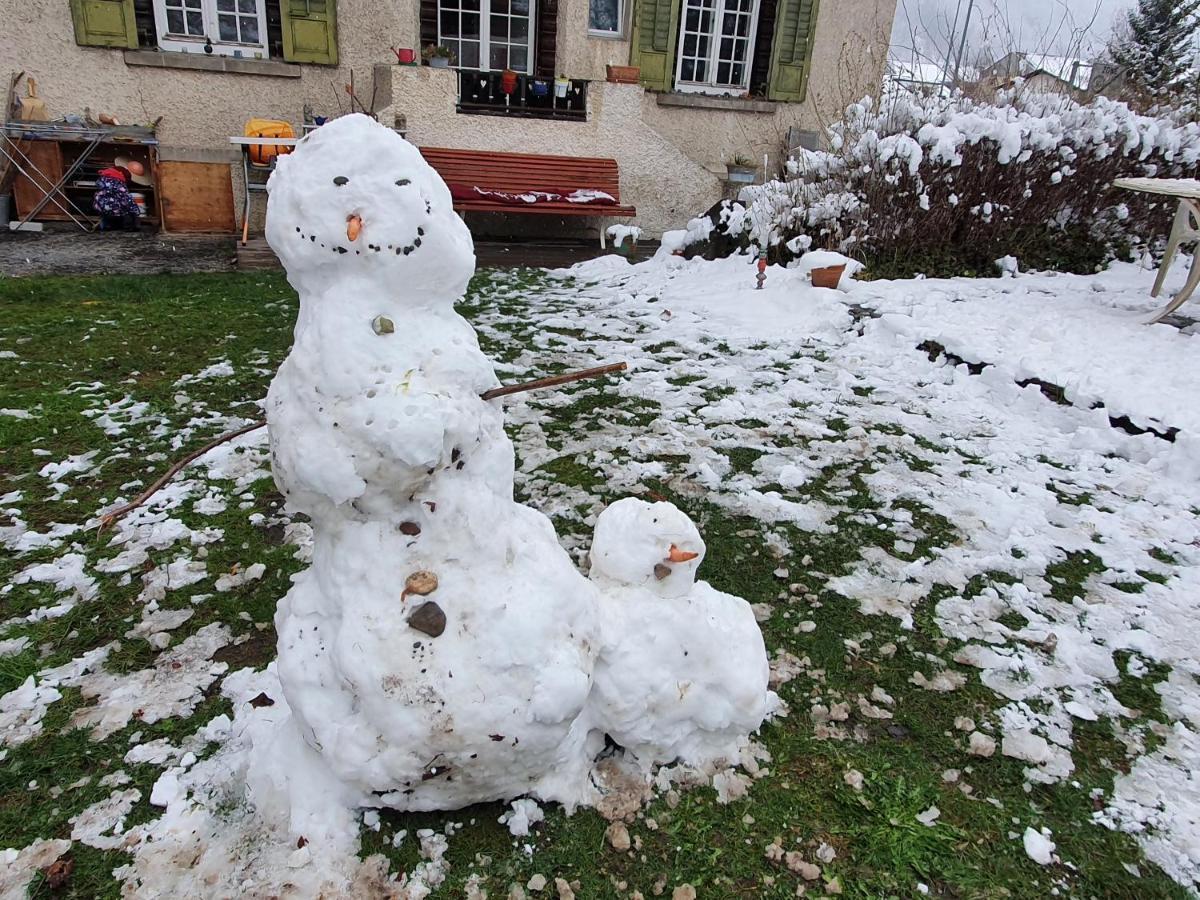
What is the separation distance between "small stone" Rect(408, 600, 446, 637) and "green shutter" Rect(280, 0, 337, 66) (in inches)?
380

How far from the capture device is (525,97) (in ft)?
33.1

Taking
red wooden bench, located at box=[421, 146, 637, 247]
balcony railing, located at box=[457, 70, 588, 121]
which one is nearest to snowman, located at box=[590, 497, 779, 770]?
red wooden bench, located at box=[421, 146, 637, 247]

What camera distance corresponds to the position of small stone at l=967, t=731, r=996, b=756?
6.88ft

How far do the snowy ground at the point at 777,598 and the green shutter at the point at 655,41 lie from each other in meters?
6.45

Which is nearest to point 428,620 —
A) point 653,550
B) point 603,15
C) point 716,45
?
point 653,550

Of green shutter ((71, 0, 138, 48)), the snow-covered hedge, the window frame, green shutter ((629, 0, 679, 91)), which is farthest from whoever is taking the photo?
the window frame

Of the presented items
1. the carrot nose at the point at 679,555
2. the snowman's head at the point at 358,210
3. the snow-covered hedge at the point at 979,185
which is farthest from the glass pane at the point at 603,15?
the carrot nose at the point at 679,555

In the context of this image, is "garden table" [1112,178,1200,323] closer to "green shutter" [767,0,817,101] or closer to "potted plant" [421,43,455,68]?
Answer: "green shutter" [767,0,817,101]

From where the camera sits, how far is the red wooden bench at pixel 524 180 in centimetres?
889

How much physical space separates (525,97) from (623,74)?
133 cm

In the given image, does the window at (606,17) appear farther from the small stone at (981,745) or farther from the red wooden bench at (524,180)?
the small stone at (981,745)

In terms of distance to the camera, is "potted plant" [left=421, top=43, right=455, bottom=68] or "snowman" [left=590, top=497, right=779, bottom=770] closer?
"snowman" [left=590, top=497, right=779, bottom=770]

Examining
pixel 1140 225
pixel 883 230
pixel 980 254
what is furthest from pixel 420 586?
pixel 1140 225

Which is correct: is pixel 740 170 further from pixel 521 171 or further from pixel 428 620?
pixel 428 620
